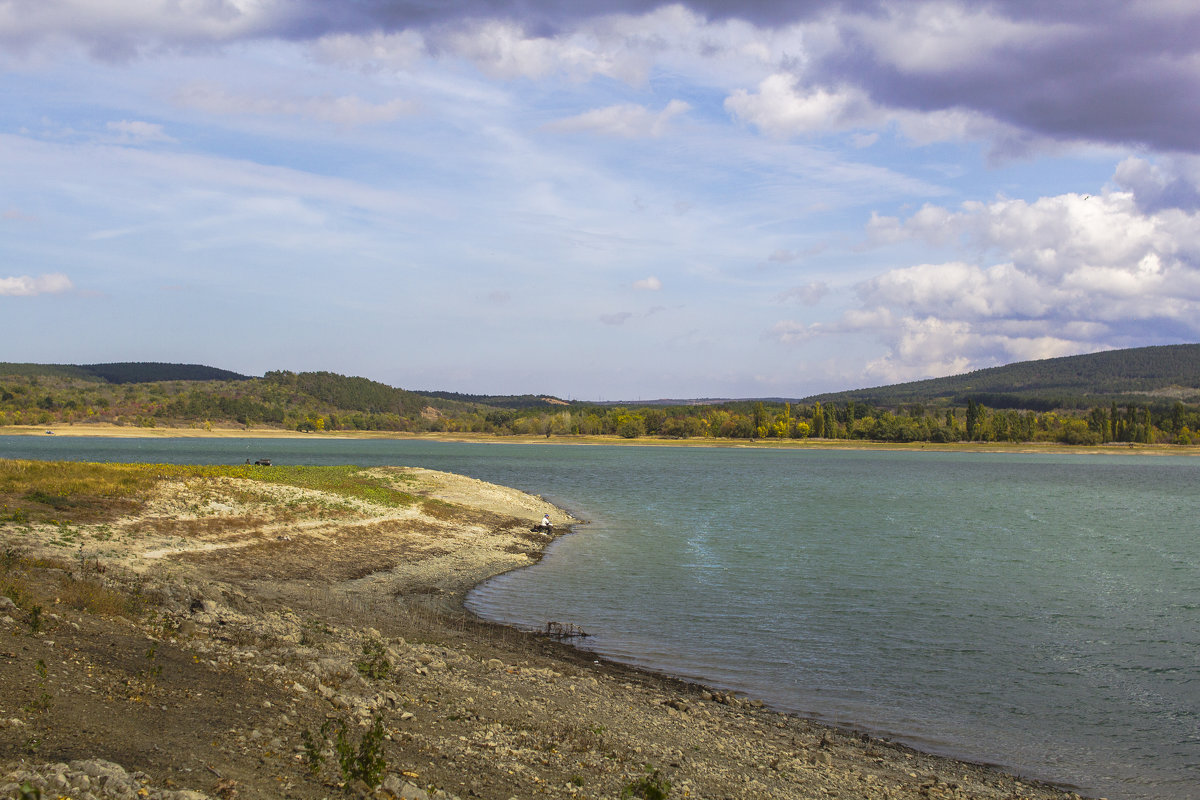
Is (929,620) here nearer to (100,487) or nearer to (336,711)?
(336,711)

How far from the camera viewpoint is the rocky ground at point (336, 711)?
8.44 meters

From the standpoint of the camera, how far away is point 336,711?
439 inches

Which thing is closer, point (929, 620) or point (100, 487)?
point (929, 620)

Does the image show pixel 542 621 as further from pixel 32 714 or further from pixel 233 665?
pixel 32 714

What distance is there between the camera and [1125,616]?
25312 millimetres

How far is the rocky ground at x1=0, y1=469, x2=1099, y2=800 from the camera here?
27.7 feet

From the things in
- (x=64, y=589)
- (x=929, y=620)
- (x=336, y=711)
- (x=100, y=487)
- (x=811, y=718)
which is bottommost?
(x=929, y=620)

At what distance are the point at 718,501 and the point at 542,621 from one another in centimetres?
4398

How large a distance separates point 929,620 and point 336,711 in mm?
18942

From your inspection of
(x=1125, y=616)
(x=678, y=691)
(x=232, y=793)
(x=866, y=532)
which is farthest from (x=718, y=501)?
(x=232, y=793)

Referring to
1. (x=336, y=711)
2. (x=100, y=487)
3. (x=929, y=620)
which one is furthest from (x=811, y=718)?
(x=100, y=487)

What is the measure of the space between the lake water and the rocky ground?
1.81 meters

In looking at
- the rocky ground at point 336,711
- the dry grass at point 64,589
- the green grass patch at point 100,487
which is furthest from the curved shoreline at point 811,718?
the green grass patch at point 100,487

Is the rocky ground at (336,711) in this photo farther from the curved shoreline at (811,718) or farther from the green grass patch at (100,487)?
the green grass patch at (100,487)
